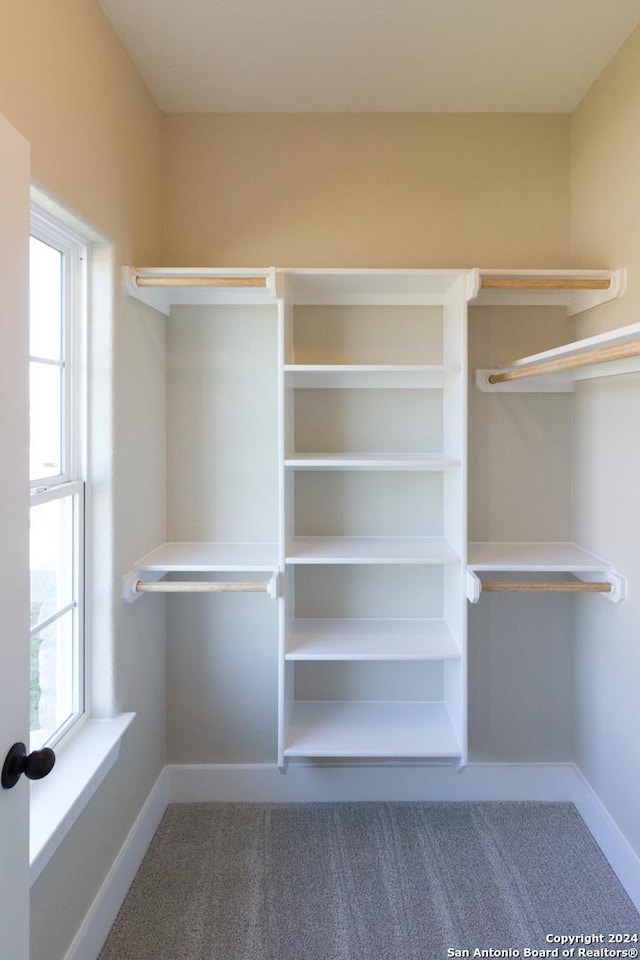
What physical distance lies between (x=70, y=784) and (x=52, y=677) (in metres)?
0.30

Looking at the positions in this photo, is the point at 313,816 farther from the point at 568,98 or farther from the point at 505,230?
the point at 568,98

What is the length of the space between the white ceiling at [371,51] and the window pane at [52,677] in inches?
71.0

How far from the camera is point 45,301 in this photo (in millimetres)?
1522

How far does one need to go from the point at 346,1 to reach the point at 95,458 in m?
1.51

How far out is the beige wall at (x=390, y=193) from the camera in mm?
2123

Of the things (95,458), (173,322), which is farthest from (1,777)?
(173,322)

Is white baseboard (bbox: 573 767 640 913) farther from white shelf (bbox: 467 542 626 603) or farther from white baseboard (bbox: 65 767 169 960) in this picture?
white baseboard (bbox: 65 767 169 960)

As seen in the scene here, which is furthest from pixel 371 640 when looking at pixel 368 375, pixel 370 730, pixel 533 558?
pixel 368 375

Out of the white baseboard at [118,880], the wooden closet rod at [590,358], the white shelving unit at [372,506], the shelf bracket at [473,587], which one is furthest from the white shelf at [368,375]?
the white baseboard at [118,880]

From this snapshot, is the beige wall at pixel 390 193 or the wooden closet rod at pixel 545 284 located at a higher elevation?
the beige wall at pixel 390 193

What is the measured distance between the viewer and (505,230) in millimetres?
2129

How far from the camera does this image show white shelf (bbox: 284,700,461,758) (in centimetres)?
189

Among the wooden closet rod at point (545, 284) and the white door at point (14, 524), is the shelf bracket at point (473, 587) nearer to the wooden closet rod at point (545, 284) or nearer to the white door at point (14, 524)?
the wooden closet rod at point (545, 284)

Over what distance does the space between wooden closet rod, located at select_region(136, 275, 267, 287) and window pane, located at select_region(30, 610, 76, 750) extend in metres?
1.06
